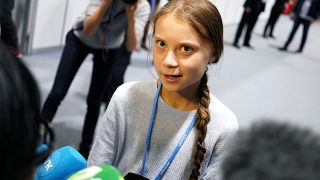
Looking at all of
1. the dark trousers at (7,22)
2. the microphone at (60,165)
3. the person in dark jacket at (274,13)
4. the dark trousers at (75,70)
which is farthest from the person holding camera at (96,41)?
the person in dark jacket at (274,13)

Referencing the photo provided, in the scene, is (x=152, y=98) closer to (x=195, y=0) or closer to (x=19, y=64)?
(x=195, y=0)

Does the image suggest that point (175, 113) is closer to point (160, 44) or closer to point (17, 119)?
point (160, 44)

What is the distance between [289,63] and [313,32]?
153 inches

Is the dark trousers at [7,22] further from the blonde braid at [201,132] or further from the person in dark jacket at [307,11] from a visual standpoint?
the person in dark jacket at [307,11]

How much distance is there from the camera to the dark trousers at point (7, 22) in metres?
2.60

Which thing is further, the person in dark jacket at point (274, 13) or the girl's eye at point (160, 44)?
the person in dark jacket at point (274, 13)

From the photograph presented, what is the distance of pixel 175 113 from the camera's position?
1063 mm

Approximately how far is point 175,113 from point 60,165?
403mm

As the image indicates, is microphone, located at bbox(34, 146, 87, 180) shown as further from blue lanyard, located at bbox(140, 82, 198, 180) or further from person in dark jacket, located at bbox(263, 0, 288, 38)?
person in dark jacket, located at bbox(263, 0, 288, 38)

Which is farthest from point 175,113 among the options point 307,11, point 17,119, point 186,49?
point 307,11

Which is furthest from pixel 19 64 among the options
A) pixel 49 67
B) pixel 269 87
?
pixel 269 87

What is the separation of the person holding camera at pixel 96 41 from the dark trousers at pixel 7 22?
2.47 ft

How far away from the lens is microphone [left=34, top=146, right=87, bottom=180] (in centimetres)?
72

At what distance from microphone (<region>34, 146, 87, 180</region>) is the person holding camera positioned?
1.21m
